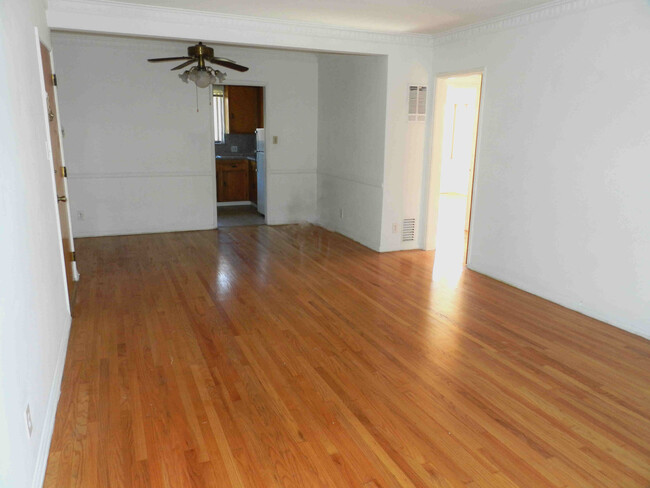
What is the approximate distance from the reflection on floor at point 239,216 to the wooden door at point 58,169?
326cm

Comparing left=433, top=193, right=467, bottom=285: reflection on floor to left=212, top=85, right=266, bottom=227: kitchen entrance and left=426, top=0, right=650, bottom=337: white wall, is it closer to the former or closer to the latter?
left=426, top=0, right=650, bottom=337: white wall

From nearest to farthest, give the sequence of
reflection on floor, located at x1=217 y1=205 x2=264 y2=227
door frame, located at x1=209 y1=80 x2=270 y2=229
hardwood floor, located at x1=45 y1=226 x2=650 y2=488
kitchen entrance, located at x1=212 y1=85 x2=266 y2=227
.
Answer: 1. hardwood floor, located at x1=45 y1=226 x2=650 y2=488
2. door frame, located at x1=209 y1=80 x2=270 y2=229
3. reflection on floor, located at x1=217 y1=205 x2=264 y2=227
4. kitchen entrance, located at x1=212 y1=85 x2=266 y2=227

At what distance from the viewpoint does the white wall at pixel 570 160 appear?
11.8 ft

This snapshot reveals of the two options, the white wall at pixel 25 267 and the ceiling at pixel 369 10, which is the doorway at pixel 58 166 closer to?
the white wall at pixel 25 267

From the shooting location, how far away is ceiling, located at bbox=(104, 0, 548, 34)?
409 cm

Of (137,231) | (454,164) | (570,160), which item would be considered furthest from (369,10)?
(454,164)

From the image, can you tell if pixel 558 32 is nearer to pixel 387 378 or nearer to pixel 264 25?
pixel 264 25

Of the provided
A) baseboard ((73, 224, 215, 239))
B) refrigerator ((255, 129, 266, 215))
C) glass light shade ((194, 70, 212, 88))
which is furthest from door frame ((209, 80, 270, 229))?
glass light shade ((194, 70, 212, 88))

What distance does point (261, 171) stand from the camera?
26.0 feet

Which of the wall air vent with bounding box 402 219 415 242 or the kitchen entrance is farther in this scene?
the kitchen entrance

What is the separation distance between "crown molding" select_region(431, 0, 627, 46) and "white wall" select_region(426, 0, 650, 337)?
40 mm

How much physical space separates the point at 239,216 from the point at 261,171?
89 cm

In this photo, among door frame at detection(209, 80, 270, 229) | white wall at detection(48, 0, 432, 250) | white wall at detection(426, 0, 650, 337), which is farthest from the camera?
door frame at detection(209, 80, 270, 229)

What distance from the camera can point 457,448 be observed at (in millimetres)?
2354
